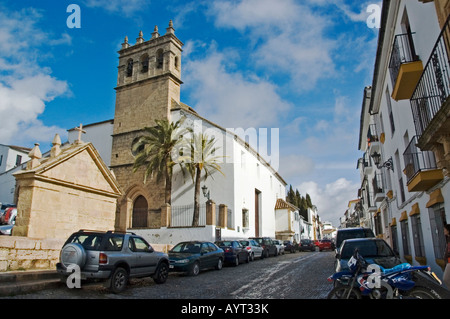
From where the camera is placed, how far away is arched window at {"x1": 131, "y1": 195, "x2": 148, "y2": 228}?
2619cm

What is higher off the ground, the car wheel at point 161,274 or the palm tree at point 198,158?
the palm tree at point 198,158

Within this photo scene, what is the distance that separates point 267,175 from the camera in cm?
3884

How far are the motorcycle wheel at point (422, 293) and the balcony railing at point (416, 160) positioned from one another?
459 centimetres

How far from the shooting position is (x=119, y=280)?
28.4 feet

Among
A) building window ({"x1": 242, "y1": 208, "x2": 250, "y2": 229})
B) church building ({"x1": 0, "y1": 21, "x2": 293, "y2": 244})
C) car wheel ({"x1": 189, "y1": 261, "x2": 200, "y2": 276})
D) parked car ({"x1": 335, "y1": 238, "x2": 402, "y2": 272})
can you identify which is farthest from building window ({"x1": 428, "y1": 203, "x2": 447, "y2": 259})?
building window ({"x1": 242, "y1": 208, "x2": 250, "y2": 229})

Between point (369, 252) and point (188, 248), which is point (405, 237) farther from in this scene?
point (188, 248)

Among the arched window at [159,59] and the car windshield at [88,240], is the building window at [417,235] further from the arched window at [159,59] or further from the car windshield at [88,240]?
the arched window at [159,59]

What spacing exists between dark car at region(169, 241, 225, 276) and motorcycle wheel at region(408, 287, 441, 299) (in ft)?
28.6

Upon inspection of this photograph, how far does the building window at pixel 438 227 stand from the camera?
336 inches

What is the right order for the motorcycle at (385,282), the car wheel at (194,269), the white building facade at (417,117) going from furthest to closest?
1. the car wheel at (194,269)
2. the white building facade at (417,117)
3. the motorcycle at (385,282)

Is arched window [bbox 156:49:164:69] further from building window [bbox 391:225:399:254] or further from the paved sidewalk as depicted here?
the paved sidewalk

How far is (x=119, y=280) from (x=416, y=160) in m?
9.29

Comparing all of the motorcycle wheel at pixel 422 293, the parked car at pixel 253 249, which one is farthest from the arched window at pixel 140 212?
the motorcycle wheel at pixel 422 293
